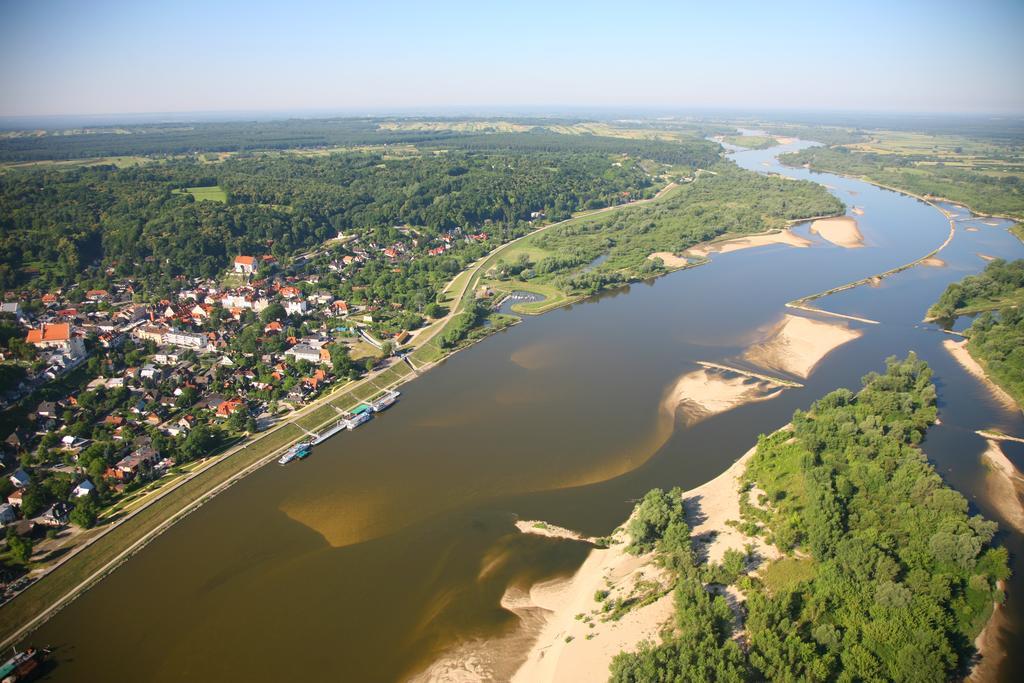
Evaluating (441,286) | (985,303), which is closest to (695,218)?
(985,303)

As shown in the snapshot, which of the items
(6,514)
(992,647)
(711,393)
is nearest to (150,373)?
(6,514)

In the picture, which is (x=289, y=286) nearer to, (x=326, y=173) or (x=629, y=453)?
(x=629, y=453)

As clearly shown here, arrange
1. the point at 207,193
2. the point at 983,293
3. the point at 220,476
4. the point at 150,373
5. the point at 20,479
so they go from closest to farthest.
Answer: the point at 20,479 → the point at 220,476 → the point at 150,373 → the point at 983,293 → the point at 207,193

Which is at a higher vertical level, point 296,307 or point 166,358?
point 296,307

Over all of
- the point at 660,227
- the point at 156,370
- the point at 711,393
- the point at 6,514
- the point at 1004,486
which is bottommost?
the point at 1004,486

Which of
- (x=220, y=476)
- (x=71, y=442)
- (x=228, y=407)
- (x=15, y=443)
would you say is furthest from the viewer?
(x=228, y=407)

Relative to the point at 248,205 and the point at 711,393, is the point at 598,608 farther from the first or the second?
the point at 248,205

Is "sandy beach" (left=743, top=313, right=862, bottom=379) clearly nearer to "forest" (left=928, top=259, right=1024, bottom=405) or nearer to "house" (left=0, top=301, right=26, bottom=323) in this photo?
"forest" (left=928, top=259, right=1024, bottom=405)

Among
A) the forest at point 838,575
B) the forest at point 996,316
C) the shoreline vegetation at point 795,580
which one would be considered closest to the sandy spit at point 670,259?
the forest at point 996,316
